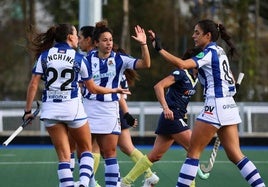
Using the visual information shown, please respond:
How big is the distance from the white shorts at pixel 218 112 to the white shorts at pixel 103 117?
45.1 inches

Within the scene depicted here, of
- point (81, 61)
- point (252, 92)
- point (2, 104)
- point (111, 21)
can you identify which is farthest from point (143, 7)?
point (81, 61)

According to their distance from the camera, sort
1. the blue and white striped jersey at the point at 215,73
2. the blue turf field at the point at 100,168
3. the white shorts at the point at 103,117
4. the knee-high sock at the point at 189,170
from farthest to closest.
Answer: the blue turf field at the point at 100,168, the white shorts at the point at 103,117, the knee-high sock at the point at 189,170, the blue and white striped jersey at the point at 215,73

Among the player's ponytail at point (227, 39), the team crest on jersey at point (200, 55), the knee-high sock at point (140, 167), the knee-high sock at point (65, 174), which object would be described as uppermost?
the player's ponytail at point (227, 39)

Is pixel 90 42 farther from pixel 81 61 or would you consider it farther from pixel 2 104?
pixel 2 104

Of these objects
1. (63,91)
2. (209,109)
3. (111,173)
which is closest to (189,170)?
(209,109)

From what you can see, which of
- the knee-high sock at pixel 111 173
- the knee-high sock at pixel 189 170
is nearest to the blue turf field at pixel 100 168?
the knee-high sock at pixel 111 173

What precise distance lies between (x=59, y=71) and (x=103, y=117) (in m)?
1.22

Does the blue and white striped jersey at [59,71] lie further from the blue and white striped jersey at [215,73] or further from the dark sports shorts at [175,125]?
the dark sports shorts at [175,125]

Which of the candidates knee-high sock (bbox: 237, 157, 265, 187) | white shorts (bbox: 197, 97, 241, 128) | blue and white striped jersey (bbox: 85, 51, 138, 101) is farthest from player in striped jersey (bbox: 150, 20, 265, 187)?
blue and white striped jersey (bbox: 85, 51, 138, 101)

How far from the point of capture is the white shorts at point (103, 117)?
11.0 meters

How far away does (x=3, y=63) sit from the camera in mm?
44156

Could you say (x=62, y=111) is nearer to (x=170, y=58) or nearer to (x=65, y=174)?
(x=65, y=174)

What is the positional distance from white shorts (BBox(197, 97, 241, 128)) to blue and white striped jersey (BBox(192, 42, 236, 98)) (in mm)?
66

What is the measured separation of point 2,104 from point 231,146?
12.5 m
